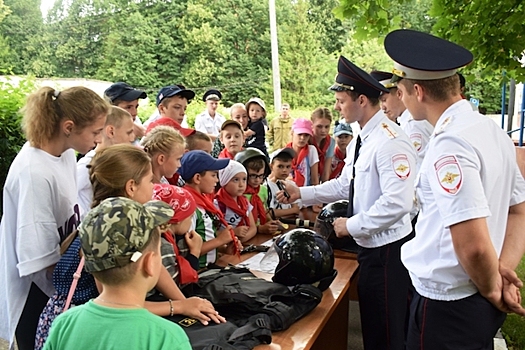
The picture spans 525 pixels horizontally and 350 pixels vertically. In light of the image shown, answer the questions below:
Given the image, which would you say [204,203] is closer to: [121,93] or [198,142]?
[198,142]

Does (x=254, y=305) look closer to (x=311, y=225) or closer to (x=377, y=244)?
(x=377, y=244)

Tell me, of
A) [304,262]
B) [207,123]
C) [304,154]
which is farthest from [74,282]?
[207,123]

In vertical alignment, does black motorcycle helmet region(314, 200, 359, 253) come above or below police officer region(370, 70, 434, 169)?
below

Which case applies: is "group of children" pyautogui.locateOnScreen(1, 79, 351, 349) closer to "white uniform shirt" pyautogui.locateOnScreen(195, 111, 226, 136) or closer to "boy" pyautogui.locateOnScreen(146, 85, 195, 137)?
"boy" pyautogui.locateOnScreen(146, 85, 195, 137)

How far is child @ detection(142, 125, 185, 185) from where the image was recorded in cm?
298

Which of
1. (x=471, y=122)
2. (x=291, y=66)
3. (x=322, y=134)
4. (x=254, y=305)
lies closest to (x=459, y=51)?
(x=471, y=122)

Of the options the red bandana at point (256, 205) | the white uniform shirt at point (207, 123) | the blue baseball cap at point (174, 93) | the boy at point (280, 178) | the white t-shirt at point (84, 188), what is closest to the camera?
the white t-shirt at point (84, 188)

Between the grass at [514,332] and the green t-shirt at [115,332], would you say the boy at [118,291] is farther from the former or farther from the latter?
the grass at [514,332]

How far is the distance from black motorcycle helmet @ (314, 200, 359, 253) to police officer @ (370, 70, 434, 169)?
26.0 inches

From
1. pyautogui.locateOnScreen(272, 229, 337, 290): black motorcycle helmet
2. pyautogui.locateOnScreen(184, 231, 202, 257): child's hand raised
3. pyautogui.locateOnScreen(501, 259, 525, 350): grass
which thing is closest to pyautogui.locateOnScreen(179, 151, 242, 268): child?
pyautogui.locateOnScreen(184, 231, 202, 257): child's hand raised

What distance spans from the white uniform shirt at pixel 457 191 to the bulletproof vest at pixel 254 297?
1.82ft

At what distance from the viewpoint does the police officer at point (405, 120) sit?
3684 mm

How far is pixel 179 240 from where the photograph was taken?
8.29 feet

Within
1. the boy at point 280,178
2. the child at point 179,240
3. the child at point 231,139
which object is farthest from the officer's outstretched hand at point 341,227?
the child at point 231,139
